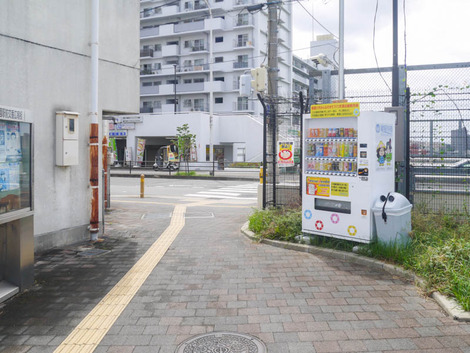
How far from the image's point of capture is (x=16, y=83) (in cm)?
616

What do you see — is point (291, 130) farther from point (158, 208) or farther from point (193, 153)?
point (193, 153)

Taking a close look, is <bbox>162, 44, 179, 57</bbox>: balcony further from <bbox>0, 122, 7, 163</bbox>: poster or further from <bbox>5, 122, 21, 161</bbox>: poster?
<bbox>0, 122, 7, 163</bbox>: poster

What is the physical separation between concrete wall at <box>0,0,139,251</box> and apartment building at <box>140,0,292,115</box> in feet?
133

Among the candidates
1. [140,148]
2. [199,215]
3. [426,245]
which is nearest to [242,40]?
[140,148]

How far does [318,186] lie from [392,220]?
130 centimetres

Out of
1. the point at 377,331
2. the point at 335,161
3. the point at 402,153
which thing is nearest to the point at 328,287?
the point at 377,331

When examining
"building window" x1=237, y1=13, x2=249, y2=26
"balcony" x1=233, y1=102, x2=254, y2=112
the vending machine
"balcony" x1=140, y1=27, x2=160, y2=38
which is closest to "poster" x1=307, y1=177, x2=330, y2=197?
the vending machine

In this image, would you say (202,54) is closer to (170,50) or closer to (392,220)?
(170,50)

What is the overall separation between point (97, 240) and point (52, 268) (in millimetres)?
1753

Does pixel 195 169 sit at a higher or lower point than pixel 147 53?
lower

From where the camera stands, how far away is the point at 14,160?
4918mm

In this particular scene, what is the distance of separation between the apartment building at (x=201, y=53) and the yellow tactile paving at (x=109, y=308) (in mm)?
42630

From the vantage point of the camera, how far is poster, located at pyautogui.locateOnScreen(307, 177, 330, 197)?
22.2 ft

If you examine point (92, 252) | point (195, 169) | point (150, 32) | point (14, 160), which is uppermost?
point (150, 32)
